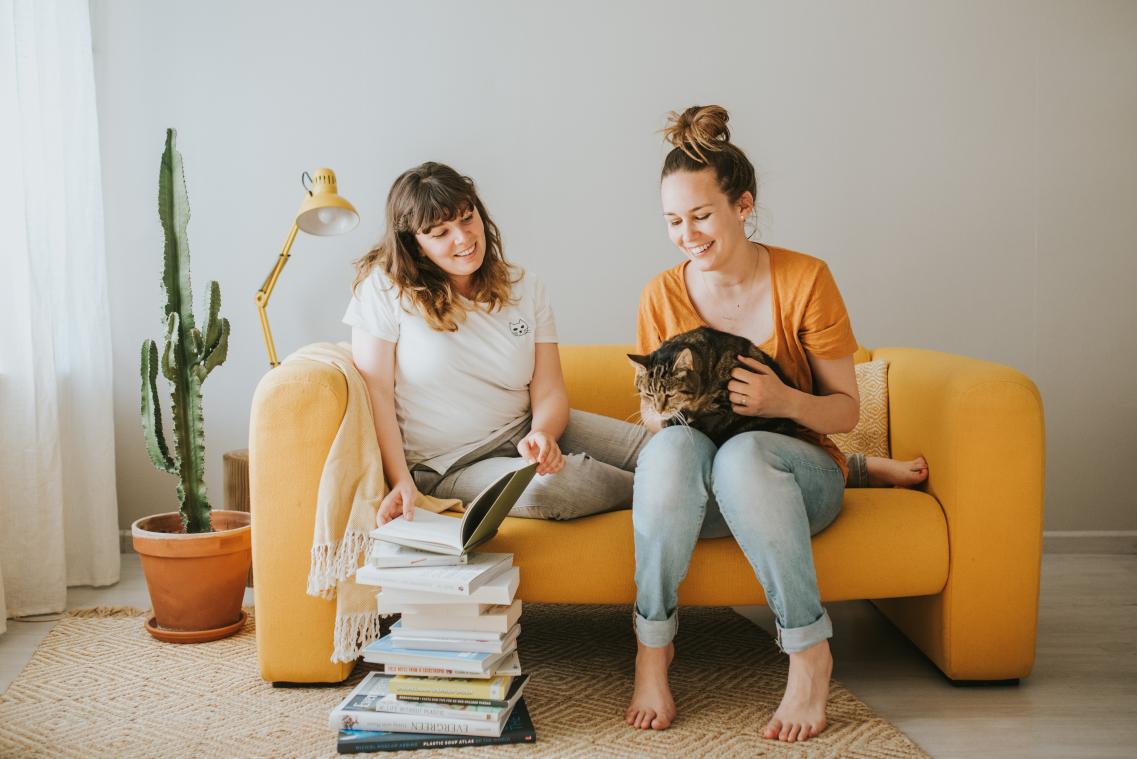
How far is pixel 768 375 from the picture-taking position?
62.7 inches

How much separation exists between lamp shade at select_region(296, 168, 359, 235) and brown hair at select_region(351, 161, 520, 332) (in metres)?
0.47

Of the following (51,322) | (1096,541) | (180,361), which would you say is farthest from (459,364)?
(1096,541)

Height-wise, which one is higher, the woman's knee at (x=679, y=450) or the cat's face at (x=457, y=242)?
the cat's face at (x=457, y=242)

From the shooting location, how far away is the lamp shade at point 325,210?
2283 mm

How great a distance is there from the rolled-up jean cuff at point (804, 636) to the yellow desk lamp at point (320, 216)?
1.49m

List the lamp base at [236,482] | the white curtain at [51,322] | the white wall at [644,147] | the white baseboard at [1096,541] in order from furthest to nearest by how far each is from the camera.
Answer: the white baseboard at [1096,541] < the white wall at [644,147] < the lamp base at [236,482] < the white curtain at [51,322]

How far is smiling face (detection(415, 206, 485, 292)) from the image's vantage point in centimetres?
176

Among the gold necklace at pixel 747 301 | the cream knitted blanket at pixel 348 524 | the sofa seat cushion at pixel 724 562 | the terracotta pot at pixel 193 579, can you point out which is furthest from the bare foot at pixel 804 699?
the terracotta pot at pixel 193 579

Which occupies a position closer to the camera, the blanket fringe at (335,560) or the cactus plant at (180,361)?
the blanket fringe at (335,560)

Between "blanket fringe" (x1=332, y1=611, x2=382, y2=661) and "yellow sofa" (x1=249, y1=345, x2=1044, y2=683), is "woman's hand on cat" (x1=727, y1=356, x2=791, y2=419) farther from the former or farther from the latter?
"blanket fringe" (x1=332, y1=611, x2=382, y2=661)

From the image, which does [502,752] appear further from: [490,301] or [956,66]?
[956,66]

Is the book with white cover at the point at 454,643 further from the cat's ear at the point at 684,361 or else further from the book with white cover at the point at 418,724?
the cat's ear at the point at 684,361

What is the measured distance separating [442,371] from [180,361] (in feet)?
2.39

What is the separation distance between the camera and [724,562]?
1653mm
